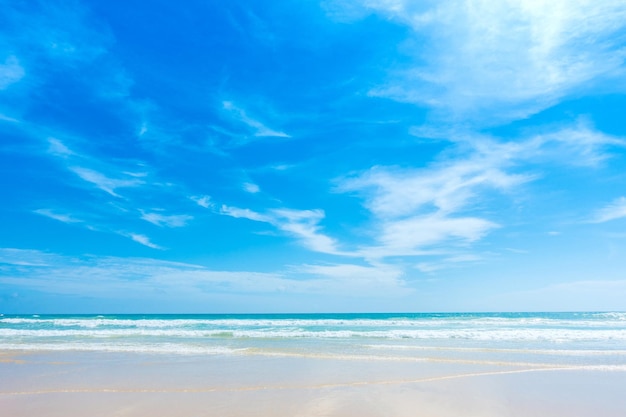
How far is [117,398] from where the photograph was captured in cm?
845

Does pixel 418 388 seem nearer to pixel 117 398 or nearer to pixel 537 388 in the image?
pixel 537 388

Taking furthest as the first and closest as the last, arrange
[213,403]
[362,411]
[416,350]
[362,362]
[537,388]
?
1. [416,350]
2. [362,362]
3. [537,388]
4. [213,403]
5. [362,411]

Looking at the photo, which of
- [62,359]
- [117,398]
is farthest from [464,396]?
[62,359]

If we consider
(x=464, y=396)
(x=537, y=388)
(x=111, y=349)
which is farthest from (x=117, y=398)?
(x=111, y=349)

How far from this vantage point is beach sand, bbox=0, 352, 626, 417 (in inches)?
299

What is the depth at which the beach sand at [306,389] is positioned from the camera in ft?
25.0

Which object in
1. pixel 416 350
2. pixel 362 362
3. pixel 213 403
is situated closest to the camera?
pixel 213 403

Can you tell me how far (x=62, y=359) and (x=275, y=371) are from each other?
8.23 metres

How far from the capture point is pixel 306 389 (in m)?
9.25

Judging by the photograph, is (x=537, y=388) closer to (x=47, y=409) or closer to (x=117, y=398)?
(x=117, y=398)

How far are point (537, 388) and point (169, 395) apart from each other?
8.11 m

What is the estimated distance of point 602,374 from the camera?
11.2 m

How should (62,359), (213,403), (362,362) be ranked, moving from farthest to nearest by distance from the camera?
(62,359), (362,362), (213,403)

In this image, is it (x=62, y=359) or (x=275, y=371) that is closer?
(x=275, y=371)
